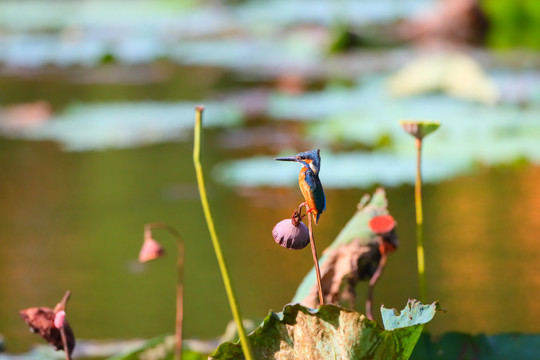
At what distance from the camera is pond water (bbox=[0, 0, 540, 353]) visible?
7.27 ft

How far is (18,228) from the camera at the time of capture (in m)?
2.96

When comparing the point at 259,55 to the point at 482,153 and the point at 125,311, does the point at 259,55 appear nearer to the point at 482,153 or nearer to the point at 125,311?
the point at 482,153

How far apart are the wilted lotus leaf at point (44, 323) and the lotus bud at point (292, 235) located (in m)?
0.29

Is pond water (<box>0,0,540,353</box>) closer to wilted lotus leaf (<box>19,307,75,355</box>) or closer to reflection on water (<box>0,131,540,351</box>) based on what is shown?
reflection on water (<box>0,131,540,351</box>)

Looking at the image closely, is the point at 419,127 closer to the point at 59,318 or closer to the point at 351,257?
the point at 351,257

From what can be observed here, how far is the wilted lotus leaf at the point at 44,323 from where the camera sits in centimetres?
107

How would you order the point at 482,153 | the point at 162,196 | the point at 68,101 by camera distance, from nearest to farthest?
the point at 162,196, the point at 482,153, the point at 68,101

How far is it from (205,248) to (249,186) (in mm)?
631

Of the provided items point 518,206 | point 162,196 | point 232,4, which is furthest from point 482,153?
point 232,4

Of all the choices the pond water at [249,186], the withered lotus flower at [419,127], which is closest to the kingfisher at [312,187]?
the withered lotus flower at [419,127]

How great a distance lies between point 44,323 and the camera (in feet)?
3.54

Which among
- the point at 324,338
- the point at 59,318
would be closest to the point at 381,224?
the point at 324,338

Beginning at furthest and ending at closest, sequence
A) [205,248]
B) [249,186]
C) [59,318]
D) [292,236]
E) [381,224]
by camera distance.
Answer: [249,186]
[205,248]
[381,224]
[59,318]
[292,236]

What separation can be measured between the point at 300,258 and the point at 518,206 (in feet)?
2.45
